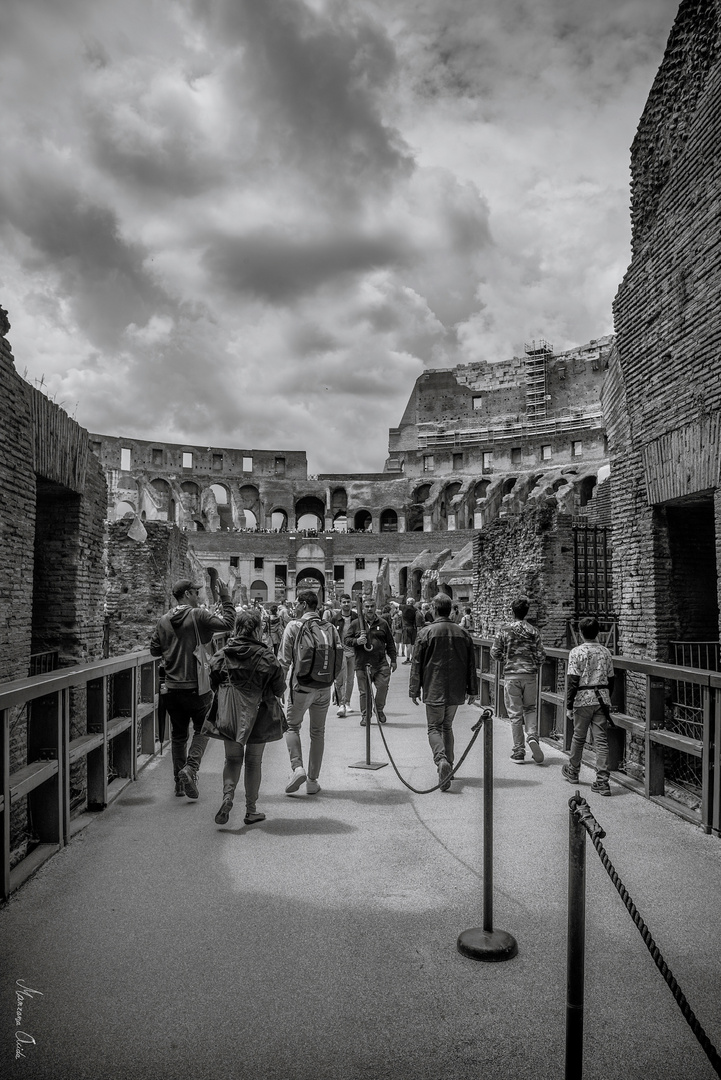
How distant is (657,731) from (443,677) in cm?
178

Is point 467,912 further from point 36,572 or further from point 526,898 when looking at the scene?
point 36,572

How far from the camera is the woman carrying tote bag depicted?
532 cm

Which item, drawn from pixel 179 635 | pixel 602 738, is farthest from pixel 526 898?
pixel 179 635

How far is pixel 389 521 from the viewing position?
194ft

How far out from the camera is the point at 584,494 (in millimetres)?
48125

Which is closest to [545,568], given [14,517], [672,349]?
[672,349]

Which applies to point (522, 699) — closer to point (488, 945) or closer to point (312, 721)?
point (312, 721)

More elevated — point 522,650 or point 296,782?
point 522,650

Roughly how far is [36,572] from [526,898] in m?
5.56

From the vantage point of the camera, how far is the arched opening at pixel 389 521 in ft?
191

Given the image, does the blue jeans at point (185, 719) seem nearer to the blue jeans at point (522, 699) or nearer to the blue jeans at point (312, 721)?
the blue jeans at point (312, 721)

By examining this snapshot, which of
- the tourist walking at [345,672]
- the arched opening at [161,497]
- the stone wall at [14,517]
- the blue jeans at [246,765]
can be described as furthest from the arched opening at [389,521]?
the blue jeans at [246,765]

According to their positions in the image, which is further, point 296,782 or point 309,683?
point 309,683

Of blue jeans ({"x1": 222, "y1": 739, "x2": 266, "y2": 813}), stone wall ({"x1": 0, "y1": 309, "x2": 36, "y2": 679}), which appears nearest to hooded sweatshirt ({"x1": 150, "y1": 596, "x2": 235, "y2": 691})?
blue jeans ({"x1": 222, "y1": 739, "x2": 266, "y2": 813})
